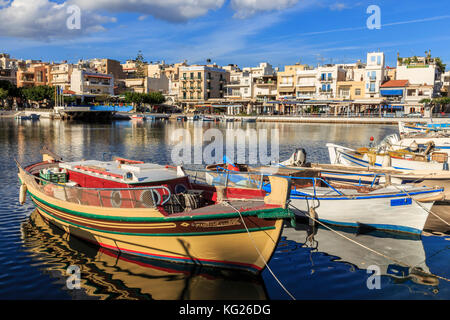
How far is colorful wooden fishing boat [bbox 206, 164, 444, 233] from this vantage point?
12.6 m

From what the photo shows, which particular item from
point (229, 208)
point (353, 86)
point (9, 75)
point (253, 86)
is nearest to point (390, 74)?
point (353, 86)

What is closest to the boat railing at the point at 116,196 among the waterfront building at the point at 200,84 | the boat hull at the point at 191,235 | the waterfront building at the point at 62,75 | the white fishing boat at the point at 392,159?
the boat hull at the point at 191,235

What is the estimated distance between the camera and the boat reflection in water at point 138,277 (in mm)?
8898

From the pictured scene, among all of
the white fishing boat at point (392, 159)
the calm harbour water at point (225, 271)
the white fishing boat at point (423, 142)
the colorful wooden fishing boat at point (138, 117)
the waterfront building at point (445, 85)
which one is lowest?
the calm harbour water at point (225, 271)

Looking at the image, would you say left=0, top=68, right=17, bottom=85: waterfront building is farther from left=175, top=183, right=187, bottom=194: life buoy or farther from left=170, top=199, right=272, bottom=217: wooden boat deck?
left=170, top=199, right=272, bottom=217: wooden boat deck

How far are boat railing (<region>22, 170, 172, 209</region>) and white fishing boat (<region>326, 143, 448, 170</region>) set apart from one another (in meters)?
14.4

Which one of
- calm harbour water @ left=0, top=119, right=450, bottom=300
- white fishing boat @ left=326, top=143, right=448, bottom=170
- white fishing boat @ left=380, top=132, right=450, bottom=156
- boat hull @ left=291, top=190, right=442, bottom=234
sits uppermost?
white fishing boat @ left=380, top=132, right=450, bottom=156

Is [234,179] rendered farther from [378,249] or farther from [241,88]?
[241,88]

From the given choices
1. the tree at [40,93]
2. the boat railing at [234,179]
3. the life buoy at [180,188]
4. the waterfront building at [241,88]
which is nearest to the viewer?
the life buoy at [180,188]

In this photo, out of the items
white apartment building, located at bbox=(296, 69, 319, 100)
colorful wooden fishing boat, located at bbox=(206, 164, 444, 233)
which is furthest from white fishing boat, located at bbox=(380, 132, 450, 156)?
white apartment building, located at bbox=(296, 69, 319, 100)

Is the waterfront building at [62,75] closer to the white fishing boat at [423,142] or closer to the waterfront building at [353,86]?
the waterfront building at [353,86]

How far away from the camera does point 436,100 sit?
80.6 metres

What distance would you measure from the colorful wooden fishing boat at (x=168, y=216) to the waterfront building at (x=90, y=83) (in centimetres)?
9477
